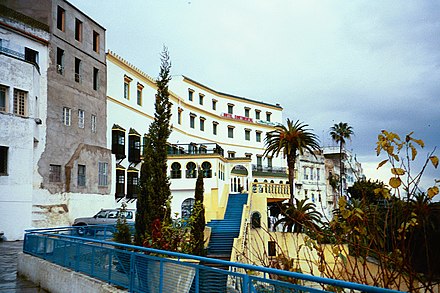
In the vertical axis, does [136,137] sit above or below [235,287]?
above

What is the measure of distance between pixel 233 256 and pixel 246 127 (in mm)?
36617

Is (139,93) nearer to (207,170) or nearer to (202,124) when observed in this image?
(207,170)

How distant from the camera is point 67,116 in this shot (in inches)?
1212

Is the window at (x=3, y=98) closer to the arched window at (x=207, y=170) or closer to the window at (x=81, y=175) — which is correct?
the window at (x=81, y=175)

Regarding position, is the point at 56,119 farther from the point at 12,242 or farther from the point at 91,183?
the point at 12,242

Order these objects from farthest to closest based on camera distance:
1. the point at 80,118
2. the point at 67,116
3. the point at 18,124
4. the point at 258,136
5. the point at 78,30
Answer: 1. the point at 258,136
2. the point at 78,30
3. the point at 80,118
4. the point at 67,116
5. the point at 18,124

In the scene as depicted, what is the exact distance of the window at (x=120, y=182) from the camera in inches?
1377

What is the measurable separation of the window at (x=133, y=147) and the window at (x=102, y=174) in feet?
9.63

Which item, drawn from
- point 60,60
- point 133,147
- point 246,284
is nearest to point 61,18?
point 60,60

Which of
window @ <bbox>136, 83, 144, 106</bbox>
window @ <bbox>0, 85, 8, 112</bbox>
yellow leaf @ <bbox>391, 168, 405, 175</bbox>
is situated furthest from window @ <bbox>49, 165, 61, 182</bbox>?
yellow leaf @ <bbox>391, 168, 405, 175</bbox>

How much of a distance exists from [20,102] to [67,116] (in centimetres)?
508

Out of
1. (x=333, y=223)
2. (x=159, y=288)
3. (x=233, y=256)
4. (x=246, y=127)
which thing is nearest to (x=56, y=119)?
(x=233, y=256)

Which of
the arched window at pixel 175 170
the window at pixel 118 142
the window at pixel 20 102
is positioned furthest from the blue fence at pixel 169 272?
the window at pixel 118 142

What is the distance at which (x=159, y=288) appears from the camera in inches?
284
